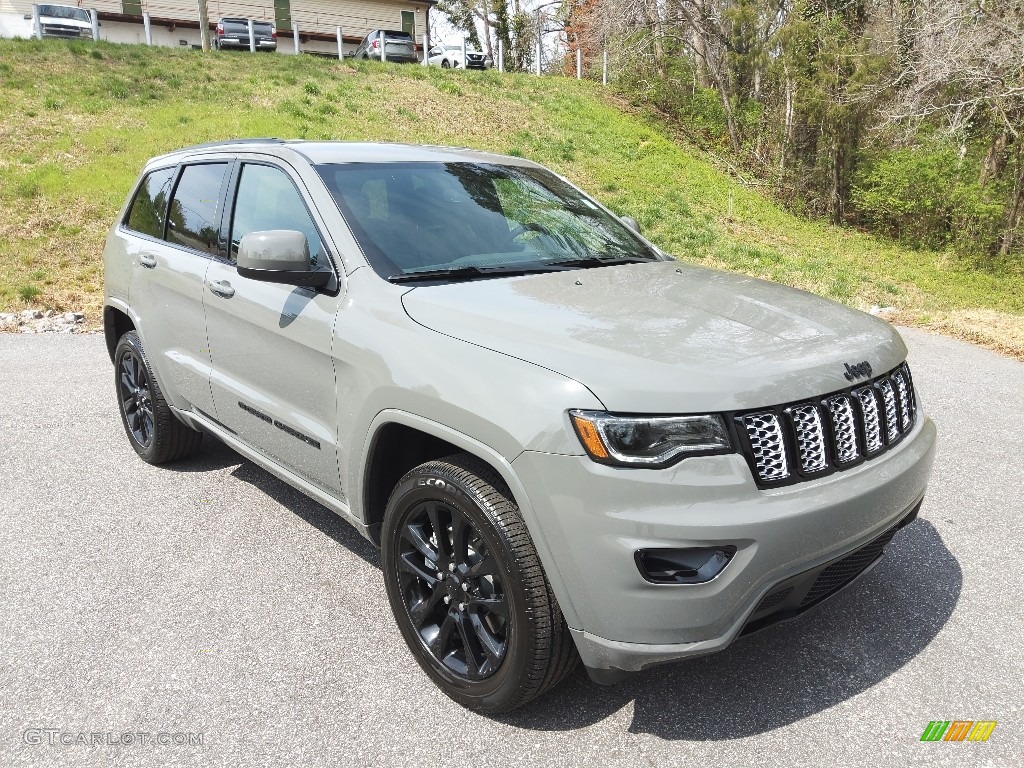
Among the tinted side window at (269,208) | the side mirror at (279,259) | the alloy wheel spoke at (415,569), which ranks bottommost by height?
the alloy wheel spoke at (415,569)

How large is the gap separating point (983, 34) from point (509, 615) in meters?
14.9

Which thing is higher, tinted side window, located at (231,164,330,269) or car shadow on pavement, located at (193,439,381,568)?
tinted side window, located at (231,164,330,269)

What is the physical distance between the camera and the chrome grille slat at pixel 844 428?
2344 millimetres

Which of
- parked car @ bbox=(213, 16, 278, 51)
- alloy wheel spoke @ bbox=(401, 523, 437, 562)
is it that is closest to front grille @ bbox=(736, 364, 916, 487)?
alloy wheel spoke @ bbox=(401, 523, 437, 562)

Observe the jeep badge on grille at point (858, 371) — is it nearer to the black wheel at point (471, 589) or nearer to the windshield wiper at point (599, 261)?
the black wheel at point (471, 589)

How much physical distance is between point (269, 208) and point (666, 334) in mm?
1972

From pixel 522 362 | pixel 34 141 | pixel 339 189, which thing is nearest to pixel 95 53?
pixel 34 141

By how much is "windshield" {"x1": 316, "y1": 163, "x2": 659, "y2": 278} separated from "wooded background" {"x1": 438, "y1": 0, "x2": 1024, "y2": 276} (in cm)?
1252

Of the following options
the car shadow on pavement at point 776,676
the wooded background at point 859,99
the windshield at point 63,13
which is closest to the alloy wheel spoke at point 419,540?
the car shadow on pavement at point 776,676

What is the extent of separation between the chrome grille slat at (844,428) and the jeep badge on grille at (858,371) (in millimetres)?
64

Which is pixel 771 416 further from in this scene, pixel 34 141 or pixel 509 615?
pixel 34 141

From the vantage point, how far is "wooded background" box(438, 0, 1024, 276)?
45.0ft

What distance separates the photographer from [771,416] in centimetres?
221

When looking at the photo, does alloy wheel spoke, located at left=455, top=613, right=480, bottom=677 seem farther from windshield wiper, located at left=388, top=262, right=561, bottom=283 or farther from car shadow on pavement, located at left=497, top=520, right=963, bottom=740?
windshield wiper, located at left=388, top=262, right=561, bottom=283
